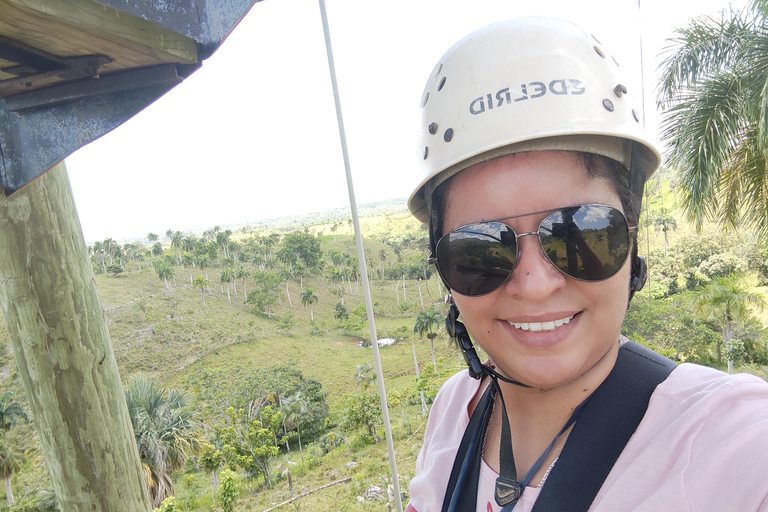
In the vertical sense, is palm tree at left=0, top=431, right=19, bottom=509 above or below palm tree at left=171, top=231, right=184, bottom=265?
below

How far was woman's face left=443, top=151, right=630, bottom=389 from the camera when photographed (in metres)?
0.75

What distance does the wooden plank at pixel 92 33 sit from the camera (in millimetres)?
700

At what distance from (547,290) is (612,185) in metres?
0.25

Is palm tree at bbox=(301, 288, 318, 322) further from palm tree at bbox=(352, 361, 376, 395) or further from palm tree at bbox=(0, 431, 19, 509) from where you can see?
palm tree at bbox=(0, 431, 19, 509)

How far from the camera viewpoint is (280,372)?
37.8 meters

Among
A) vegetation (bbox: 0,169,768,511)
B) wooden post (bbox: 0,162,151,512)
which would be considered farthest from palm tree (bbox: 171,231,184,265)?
wooden post (bbox: 0,162,151,512)

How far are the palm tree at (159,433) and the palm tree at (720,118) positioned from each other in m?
23.0

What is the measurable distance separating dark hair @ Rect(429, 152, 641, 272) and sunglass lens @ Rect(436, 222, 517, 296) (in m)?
0.09

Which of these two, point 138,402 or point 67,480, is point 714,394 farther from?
point 138,402

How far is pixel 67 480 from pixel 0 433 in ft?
109

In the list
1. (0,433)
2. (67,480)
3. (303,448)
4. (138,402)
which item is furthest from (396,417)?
(67,480)

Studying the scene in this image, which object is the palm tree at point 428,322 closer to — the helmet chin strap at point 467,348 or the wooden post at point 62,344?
the wooden post at point 62,344

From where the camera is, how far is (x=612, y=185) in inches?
31.6

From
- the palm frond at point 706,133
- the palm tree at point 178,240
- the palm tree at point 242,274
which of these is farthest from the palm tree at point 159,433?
the palm tree at point 178,240
